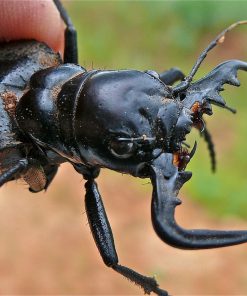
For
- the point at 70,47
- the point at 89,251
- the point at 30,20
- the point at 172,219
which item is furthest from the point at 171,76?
the point at 89,251

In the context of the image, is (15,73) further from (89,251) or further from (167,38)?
(167,38)

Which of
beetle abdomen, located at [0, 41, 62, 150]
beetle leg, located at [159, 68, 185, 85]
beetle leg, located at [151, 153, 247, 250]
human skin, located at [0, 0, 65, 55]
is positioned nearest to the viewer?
beetle leg, located at [151, 153, 247, 250]

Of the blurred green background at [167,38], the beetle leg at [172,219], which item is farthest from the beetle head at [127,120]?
the blurred green background at [167,38]

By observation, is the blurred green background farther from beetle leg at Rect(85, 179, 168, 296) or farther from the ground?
beetle leg at Rect(85, 179, 168, 296)

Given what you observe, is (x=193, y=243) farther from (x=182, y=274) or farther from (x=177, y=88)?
(x=182, y=274)

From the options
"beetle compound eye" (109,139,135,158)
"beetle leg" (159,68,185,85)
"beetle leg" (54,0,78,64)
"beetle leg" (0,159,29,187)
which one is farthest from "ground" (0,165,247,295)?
"beetle compound eye" (109,139,135,158)

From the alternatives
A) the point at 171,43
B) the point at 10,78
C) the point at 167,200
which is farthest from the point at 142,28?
the point at 167,200
